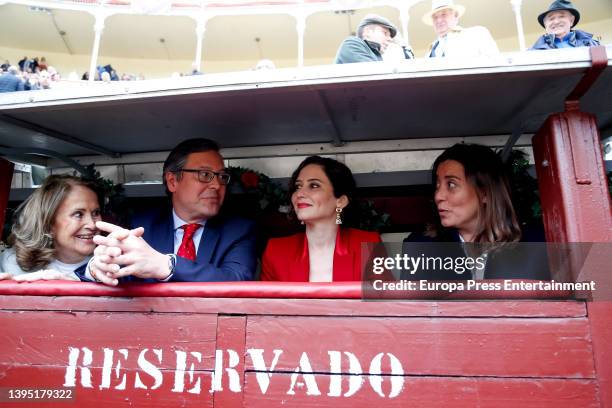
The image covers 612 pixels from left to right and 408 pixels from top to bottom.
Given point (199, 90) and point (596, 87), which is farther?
point (596, 87)

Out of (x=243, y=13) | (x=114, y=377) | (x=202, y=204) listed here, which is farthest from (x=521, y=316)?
(x=243, y=13)

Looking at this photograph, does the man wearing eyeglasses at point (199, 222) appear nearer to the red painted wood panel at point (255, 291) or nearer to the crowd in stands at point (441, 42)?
the red painted wood panel at point (255, 291)

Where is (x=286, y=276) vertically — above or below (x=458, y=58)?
below

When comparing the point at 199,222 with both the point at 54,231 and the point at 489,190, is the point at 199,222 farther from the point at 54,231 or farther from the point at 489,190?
the point at 489,190

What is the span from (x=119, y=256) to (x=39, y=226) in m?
1.19

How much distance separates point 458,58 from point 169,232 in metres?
1.93

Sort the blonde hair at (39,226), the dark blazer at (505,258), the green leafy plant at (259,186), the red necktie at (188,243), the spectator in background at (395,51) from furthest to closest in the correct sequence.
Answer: the spectator in background at (395,51), the green leafy plant at (259,186), the red necktie at (188,243), the blonde hair at (39,226), the dark blazer at (505,258)

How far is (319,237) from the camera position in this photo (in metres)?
2.90

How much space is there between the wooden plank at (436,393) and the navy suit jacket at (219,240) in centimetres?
80

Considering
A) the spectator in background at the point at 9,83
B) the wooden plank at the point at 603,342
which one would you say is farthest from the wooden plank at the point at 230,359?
the spectator in background at the point at 9,83

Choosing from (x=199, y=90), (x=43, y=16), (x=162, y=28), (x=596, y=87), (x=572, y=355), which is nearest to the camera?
(x=572, y=355)

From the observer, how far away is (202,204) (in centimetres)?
271

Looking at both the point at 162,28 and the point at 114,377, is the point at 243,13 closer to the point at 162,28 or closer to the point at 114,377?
the point at 162,28

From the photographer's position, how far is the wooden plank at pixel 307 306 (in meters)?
1.52
